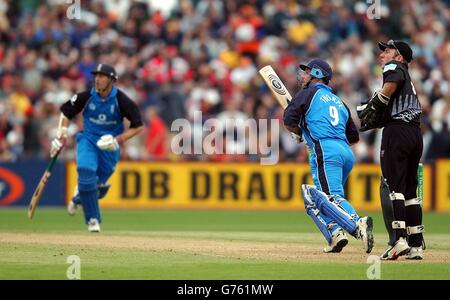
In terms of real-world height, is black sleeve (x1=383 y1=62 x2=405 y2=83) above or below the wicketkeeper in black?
above

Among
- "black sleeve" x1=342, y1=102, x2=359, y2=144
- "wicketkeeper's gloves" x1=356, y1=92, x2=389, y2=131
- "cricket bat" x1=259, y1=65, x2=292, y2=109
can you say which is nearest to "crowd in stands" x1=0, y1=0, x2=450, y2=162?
"cricket bat" x1=259, y1=65, x2=292, y2=109

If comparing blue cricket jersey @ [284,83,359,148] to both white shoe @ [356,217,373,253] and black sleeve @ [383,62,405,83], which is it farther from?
white shoe @ [356,217,373,253]

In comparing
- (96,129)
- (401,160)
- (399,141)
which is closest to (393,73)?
(399,141)

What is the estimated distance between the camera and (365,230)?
1188cm

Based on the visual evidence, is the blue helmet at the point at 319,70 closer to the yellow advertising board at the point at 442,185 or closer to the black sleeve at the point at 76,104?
the black sleeve at the point at 76,104

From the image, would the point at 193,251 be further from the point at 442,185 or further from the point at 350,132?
the point at 442,185

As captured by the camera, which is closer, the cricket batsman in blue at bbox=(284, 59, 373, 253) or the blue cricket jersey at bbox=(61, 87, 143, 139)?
the cricket batsman in blue at bbox=(284, 59, 373, 253)

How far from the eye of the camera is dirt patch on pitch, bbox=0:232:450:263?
12453 mm

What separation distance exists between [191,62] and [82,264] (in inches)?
548

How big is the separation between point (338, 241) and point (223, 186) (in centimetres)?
1074

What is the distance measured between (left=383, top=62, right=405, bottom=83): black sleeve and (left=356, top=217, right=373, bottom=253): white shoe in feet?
5.05
